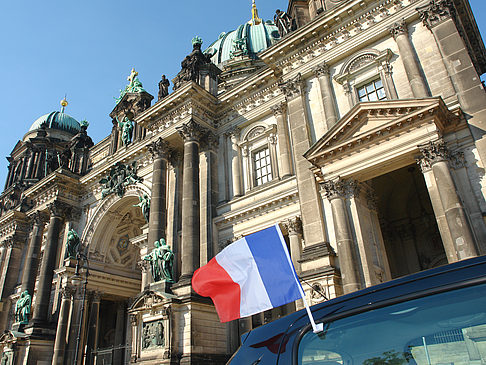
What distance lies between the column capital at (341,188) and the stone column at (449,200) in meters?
2.54

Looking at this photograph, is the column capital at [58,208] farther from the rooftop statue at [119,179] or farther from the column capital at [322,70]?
the column capital at [322,70]

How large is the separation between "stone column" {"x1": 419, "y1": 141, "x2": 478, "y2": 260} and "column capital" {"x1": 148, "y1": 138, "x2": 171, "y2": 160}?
13.5 m

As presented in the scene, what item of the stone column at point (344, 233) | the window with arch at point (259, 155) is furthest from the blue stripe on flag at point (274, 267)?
the window with arch at point (259, 155)

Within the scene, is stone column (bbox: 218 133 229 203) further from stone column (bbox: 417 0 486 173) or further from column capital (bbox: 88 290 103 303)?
column capital (bbox: 88 290 103 303)

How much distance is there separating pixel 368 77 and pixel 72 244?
20.6m

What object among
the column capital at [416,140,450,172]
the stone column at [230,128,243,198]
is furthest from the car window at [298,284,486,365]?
the stone column at [230,128,243,198]

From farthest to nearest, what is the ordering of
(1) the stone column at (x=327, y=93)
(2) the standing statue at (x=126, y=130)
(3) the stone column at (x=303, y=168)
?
(2) the standing statue at (x=126, y=130) → (1) the stone column at (x=327, y=93) → (3) the stone column at (x=303, y=168)

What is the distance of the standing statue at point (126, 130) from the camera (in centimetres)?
2748

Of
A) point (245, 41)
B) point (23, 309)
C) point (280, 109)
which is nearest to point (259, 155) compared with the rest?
point (280, 109)

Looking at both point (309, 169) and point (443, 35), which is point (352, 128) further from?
point (443, 35)

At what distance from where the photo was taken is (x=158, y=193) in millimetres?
21078

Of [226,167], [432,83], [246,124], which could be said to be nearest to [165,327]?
[226,167]

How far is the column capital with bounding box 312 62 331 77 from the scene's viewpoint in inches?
683

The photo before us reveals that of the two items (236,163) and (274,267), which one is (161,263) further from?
(274,267)
